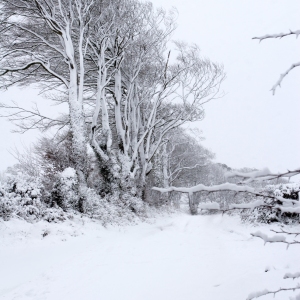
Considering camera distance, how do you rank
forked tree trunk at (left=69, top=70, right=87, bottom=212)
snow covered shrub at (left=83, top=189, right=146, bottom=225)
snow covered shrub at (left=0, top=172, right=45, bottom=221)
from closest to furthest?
1. snow covered shrub at (left=0, top=172, right=45, bottom=221)
2. snow covered shrub at (left=83, top=189, right=146, bottom=225)
3. forked tree trunk at (left=69, top=70, right=87, bottom=212)

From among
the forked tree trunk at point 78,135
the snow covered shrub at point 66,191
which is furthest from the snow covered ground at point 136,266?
the forked tree trunk at point 78,135

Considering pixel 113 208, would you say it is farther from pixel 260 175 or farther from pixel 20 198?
pixel 260 175

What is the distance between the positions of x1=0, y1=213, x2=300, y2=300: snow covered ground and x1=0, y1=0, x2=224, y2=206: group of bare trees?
304cm

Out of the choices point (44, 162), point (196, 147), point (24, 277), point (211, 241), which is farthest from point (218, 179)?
point (24, 277)

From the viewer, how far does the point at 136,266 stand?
3328mm

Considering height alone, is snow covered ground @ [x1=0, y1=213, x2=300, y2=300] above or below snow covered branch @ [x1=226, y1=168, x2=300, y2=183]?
below

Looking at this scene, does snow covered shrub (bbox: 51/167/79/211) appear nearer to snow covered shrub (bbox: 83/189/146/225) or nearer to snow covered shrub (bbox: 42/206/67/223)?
snow covered shrub (bbox: 83/189/146/225)

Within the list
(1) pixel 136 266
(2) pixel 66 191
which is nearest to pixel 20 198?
(2) pixel 66 191

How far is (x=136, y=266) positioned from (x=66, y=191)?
4293 millimetres

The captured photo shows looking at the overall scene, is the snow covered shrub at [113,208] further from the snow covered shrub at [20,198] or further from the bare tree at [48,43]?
the snow covered shrub at [20,198]

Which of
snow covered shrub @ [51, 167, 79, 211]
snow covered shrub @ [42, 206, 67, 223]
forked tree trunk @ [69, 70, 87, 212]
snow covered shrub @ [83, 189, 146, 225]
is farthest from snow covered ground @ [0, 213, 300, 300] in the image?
forked tree trunk @ [69, 70, 87, 212]

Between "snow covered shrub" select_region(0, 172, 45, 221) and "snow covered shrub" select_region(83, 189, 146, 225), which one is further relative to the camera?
"snow covered shrub" select_region(83, 189, 146, 225)

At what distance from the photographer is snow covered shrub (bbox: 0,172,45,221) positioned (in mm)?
5039

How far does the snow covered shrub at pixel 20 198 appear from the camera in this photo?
5.04 m
